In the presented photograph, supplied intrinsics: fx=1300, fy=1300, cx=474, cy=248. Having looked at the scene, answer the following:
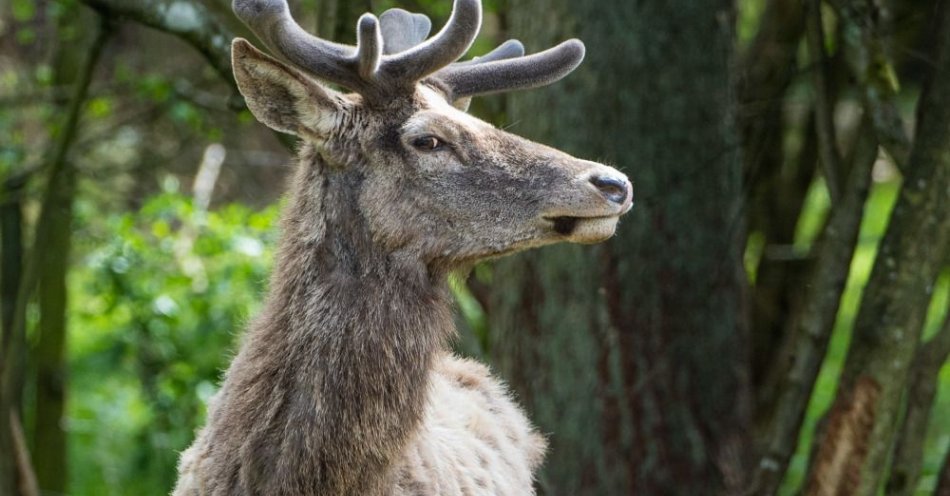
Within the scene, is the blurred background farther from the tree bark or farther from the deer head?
the deer head

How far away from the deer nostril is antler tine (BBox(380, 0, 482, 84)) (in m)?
0.59

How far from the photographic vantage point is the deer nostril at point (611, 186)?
156 inches

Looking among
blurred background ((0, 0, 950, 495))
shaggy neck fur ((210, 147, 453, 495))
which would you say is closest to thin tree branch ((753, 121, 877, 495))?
blurred background ((0, 0, 950, 495))

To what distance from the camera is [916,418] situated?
5.78 metres

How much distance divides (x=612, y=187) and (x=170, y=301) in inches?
172

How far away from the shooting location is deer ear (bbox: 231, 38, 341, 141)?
12.7 feet

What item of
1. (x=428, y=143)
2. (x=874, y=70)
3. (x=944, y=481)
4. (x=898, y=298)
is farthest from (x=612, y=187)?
(x=944, y=481)

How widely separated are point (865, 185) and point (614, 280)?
1145 mm

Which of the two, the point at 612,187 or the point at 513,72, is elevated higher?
the point at 513,72

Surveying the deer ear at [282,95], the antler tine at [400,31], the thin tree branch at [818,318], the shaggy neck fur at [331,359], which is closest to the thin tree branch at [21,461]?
the shaggy neck fur at [331,359]

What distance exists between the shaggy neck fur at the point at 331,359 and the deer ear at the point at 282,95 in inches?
6.1

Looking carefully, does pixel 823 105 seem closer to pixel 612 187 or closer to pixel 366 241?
pixel 612 187

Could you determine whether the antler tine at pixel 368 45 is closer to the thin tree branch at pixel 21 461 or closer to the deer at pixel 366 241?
the deer at pixel 366 241

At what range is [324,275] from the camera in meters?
4.02
